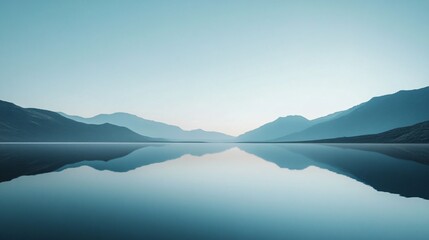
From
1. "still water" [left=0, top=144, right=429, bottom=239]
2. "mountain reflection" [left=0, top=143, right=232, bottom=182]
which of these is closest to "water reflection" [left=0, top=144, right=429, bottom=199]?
"mountain reflection" [left=0, top=143, right=232, bottom=182]

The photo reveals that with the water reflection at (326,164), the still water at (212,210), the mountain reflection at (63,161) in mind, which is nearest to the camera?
the still water at (212,210)

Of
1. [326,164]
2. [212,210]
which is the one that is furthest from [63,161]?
[326,164]

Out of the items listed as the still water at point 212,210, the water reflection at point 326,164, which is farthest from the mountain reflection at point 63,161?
the still water at point 212,210

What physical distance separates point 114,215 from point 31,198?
9661 millimetres

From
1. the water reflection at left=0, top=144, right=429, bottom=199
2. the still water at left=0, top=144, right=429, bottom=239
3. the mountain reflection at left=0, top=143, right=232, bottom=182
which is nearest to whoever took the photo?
the still water at left=0, top=144, right=429, bottom=239

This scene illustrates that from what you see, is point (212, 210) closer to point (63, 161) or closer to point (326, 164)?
point (326, 164)

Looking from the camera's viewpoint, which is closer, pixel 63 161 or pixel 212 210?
pixel 212 210

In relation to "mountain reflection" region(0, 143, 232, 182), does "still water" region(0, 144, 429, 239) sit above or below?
below

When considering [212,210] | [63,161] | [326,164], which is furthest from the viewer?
[63,161]

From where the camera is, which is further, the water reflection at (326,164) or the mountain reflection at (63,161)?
the mountain reflection at (63,161)

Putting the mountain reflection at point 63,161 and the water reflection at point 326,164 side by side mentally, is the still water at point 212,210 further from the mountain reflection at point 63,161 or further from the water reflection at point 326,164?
the mountain reflection at point 63,161

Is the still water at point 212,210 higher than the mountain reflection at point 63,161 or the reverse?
the reverse

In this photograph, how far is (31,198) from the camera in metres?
22.4

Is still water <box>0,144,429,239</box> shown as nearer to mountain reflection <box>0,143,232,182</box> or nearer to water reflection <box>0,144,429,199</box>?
water reflection <box>0,144,429,199</box>
